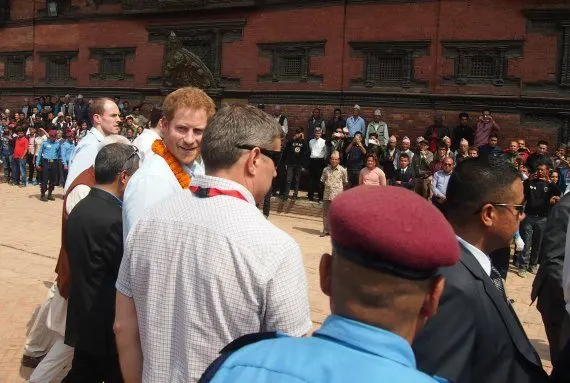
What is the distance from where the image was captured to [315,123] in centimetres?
1794

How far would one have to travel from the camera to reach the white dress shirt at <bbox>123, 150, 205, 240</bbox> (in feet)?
9.98

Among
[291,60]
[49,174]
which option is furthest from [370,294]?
[291,60]

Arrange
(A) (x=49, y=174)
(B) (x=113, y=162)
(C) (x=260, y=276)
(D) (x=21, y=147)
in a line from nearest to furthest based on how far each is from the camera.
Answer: (C) (x=260, y=276), (B) (x=113, y=162), (A) (x=49, y=174), (D) (x=21, y=147)

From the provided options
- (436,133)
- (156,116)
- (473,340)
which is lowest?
(473,340)

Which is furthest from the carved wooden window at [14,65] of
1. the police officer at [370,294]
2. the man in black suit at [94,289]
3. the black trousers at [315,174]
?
the police officer at [370,294]

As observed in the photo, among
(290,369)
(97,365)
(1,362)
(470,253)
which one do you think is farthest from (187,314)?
(1,362)

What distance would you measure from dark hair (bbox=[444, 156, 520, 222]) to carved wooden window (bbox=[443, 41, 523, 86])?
14.9m

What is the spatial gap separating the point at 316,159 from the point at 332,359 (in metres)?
15.1

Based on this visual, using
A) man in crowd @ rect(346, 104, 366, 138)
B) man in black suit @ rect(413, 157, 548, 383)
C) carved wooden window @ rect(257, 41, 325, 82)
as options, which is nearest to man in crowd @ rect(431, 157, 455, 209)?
man in crowd @ rect(346, 104, 366, 138)

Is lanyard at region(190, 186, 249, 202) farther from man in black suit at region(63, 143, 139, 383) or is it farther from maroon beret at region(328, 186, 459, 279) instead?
man in black suit at region(63, 143, 139, 383)

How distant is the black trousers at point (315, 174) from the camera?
16312 mm

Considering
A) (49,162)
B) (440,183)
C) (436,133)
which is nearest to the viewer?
(440,183)

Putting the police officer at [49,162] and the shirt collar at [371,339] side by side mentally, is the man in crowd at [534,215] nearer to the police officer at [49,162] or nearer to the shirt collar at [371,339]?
the shirt collar at [371,339]

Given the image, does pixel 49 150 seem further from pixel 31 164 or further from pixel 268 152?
pixel 268 152
